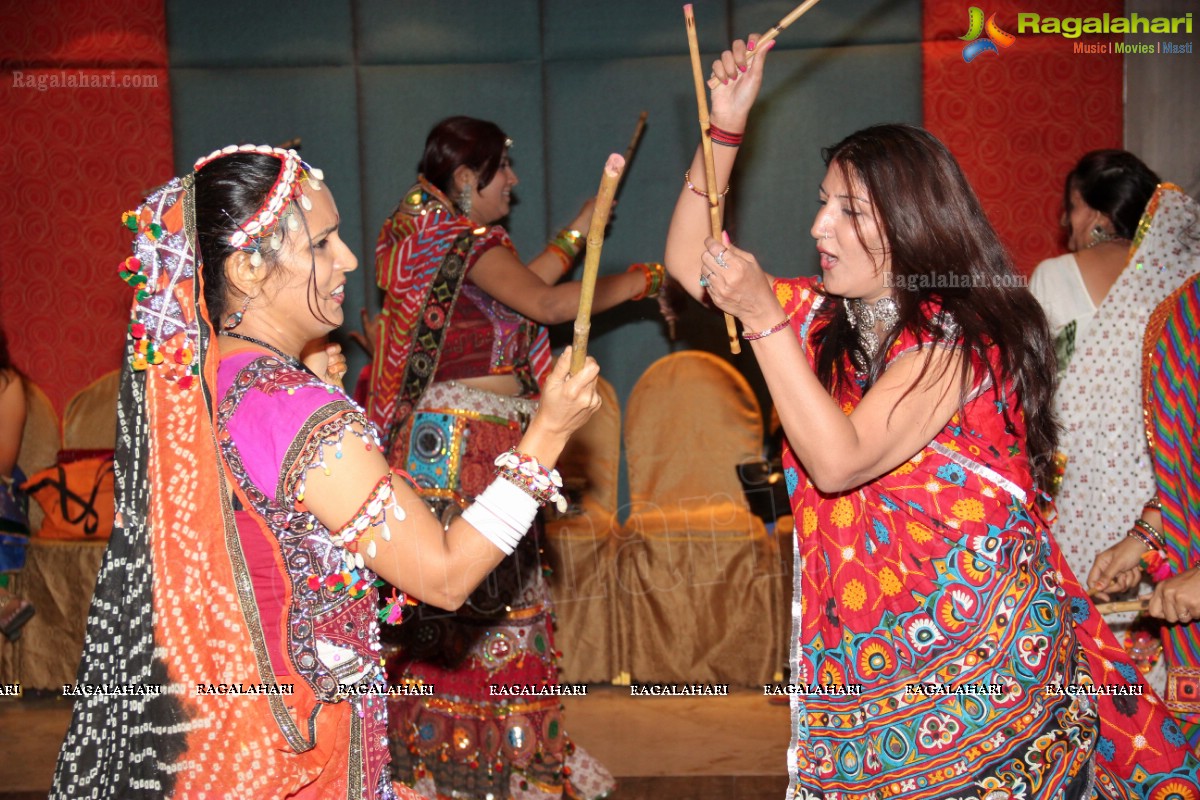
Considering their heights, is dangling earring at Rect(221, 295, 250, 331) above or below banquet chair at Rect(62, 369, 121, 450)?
above

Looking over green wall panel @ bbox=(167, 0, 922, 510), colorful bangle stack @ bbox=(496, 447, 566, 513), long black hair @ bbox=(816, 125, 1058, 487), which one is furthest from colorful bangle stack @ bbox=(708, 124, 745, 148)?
green wall panel @ bbox=(167, 0, 922, 510)

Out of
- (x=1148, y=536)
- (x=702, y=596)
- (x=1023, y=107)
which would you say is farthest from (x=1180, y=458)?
(x=1023, y=107)

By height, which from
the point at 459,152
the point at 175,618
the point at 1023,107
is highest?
the point at 1023,107

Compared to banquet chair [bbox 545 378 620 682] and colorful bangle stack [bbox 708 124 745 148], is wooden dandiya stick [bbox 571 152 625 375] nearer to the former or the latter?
colorful bangle stack [bbox 708 124 745 148]

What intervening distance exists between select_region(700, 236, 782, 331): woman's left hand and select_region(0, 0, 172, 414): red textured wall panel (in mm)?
3606

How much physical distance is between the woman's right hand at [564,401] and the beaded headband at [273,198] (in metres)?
0.41

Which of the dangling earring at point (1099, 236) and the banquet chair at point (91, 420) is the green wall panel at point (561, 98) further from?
the dangling earring at point (1099, 236)

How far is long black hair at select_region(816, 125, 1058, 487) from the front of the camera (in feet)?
5.10

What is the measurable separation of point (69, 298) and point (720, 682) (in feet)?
9.83

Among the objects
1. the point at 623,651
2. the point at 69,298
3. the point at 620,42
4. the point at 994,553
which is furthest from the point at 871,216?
the point at 69,298

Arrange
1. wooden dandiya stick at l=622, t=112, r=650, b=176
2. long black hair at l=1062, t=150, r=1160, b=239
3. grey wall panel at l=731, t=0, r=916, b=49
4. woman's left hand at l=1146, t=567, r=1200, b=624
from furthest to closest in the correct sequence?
grey wall panel at l=731, t=0, r=916, b=49, wooden dandiya stick at l=622, t=112, r=650, b=176, long black hair at l=1062, t=150, r=1160, b=239, woman's left hand at l=1146, t=567, r=1200, b=624

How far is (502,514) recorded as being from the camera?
139 centimetres

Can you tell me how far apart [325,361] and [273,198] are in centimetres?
41

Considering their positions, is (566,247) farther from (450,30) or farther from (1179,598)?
(1179,598)
